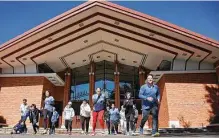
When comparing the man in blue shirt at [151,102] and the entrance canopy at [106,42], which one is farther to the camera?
the entrance canopy at [106,42]

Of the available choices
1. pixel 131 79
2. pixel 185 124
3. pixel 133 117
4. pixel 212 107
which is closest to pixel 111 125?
pixel 133 117

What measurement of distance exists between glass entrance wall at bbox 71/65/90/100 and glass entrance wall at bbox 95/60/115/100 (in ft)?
2.52

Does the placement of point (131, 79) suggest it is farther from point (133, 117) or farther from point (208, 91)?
point (133, 117)

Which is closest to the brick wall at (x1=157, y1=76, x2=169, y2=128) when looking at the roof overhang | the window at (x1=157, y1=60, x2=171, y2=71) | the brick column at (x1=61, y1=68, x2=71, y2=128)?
the window at (x1=157, y1=60, x2=171, y2=71)

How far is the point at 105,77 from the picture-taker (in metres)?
20.6

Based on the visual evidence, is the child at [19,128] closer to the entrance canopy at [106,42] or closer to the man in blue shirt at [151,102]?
the entrance canopy at [106,42]

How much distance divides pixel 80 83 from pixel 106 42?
439cm

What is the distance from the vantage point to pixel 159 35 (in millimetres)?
15367

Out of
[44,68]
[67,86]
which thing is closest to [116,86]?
[67,86]

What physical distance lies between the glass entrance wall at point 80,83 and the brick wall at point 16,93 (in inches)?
Result: 131

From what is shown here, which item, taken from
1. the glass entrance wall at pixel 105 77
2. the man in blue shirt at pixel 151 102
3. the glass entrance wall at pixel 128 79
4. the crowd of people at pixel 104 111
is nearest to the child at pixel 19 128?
the crowd of people at pixel 104 111

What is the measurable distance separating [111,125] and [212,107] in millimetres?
7011

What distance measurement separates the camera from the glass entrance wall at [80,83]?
20531 mm

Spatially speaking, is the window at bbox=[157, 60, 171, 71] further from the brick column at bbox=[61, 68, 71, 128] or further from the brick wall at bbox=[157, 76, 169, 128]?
the brick column at bbox=[61, 68, 71, 128]
